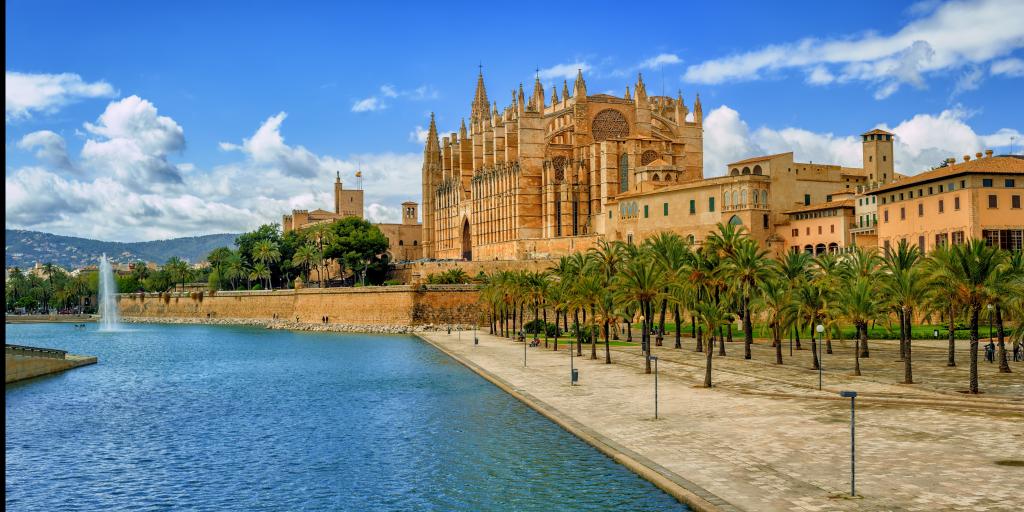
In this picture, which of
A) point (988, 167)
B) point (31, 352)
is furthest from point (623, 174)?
point (31, 352)

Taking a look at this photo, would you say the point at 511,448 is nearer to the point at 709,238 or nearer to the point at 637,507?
the point at 637,507

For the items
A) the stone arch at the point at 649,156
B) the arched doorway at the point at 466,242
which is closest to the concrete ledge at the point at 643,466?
the stone arch at the point at 649,156

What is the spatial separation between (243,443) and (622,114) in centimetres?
7371

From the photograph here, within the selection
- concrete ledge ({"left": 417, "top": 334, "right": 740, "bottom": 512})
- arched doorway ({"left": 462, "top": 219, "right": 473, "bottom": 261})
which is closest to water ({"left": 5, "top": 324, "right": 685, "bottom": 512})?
concrete ledge ({"left": 417, "top": 334, "right": 740, "bottom": 512})

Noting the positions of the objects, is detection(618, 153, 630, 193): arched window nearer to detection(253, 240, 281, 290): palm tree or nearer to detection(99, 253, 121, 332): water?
detection(253, 240, 281, 290): palm tree

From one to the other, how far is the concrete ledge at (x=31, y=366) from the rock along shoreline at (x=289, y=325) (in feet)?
103

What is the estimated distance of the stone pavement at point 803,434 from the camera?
15.5 meters

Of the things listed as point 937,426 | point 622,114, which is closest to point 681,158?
point 622,114

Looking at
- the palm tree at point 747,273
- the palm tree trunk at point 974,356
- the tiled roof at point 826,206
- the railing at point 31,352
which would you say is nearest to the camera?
the palm tree trunk at point 974,356

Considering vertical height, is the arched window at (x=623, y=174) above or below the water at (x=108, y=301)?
above

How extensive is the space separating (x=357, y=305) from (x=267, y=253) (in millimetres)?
29694

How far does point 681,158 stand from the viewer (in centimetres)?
8562

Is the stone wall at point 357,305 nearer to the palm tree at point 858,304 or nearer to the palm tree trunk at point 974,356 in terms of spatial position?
the palm tree at point 858,304

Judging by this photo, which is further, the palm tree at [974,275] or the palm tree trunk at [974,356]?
the palm tree at [974,275]
